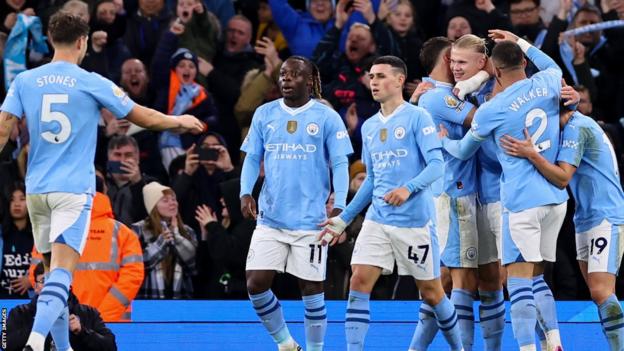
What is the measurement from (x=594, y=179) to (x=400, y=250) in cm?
154

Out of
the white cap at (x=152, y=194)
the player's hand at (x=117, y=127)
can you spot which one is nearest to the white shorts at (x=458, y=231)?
the white cap at (x=152, y=194)

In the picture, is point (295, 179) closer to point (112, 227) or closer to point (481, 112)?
point (481, 112)

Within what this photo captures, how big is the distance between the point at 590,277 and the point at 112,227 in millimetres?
4446

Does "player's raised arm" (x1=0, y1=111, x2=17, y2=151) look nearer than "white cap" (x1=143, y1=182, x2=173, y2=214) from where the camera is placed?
Yes

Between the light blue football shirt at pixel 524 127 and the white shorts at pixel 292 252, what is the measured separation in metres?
1.54

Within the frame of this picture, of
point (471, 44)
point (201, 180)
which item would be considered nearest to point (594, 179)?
point (471, 44)

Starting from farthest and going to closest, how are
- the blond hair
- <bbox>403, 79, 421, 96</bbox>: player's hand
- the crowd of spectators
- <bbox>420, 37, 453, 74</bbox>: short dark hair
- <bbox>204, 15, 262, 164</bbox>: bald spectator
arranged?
<bbox>204, 15, 262, 164</bbox>: bald spectator
<bbox>403, 79, 421, 96</bbox>: player's hand
the crowd of spectators
<bbox>420, 37, 453, 74</bbox>: short dark hair
the blond hair

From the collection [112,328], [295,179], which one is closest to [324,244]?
[295,179]

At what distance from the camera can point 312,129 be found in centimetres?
1113

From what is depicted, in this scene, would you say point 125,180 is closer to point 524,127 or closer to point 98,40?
point 98,40

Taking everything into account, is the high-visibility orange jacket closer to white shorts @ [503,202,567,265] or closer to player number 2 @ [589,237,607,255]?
white shorts @ [503,202,567,265]

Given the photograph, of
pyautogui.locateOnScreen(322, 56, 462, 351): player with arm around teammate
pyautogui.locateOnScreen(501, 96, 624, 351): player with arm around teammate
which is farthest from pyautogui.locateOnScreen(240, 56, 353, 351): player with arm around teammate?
pyautogui.locateOnScreen(501, 96, 624, 351): player with arm around teammate

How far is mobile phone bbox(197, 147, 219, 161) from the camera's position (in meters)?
15.1

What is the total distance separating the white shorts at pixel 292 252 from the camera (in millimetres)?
11078
